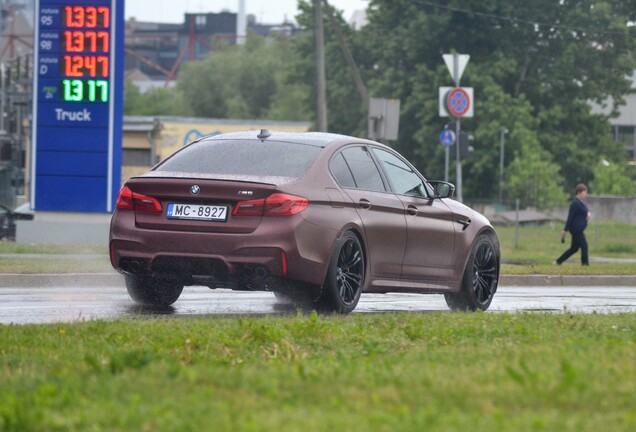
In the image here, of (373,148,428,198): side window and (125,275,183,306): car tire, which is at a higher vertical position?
(373,148,428,198): side window

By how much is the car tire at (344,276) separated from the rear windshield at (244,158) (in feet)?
2.17

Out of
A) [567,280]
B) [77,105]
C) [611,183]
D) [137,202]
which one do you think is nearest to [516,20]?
[611,183]

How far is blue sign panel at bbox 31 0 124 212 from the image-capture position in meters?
25.5

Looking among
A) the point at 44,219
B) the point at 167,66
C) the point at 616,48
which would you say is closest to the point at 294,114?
the point at 616,48

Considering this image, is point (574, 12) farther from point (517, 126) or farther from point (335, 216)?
point (335, 216)

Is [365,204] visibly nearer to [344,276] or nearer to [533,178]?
[344,276]

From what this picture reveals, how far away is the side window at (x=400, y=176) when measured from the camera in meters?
11.4

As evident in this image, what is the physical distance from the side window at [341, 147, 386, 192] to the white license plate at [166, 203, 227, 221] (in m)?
1.47

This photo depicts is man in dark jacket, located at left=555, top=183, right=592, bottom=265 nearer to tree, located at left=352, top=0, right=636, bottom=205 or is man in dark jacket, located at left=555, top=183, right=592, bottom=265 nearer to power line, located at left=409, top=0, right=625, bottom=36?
tree, located at left=352, top=0, right=636, bottom=205

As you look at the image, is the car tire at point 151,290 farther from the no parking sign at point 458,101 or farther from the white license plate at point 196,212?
the no parking sign at point 458,101

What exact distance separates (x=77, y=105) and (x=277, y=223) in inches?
663

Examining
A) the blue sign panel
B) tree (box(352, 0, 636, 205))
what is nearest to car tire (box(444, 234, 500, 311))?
the blue sign panel

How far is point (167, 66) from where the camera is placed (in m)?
181

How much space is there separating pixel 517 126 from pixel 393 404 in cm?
5266
